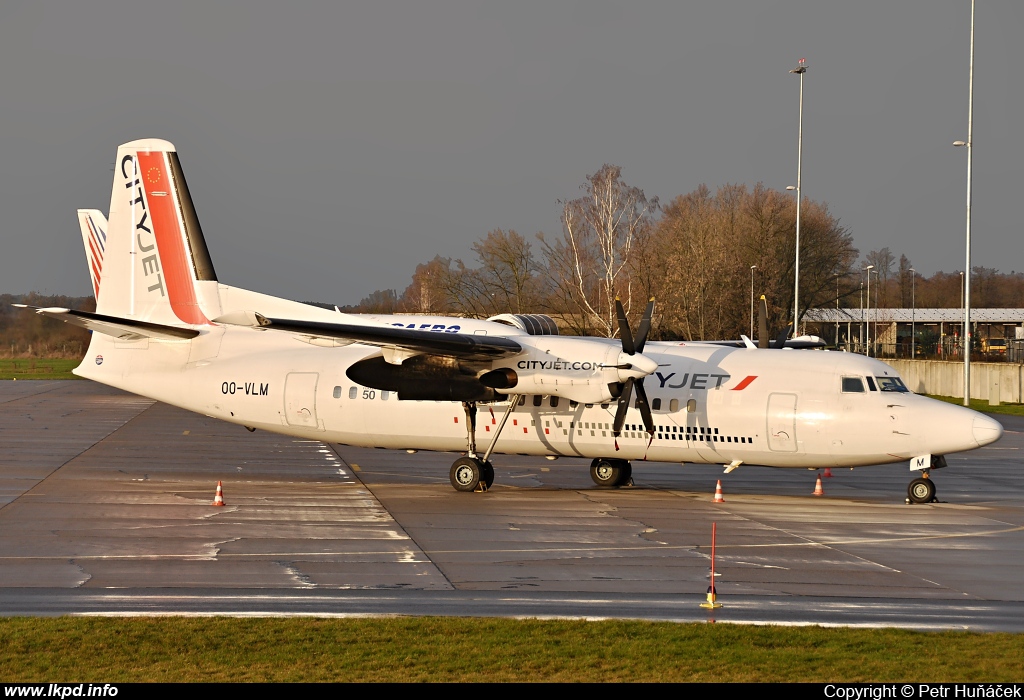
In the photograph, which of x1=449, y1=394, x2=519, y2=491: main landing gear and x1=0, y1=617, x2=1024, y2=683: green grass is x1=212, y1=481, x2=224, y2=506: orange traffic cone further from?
x1=0, y1=617, x2=1024, y2=683: green grass

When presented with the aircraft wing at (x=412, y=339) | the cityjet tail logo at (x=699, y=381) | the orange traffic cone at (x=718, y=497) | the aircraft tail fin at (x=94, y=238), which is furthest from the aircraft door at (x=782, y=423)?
the aircraft tail fin at (x=94, y=238)

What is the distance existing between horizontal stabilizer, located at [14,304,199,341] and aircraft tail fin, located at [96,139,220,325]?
0.77 metres

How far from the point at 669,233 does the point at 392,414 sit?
51746 millimetres

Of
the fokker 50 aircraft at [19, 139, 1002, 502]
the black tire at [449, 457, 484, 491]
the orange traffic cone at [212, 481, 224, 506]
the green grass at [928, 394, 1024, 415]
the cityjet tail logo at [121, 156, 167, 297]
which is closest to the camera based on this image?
the orange traffic cone at [212, 481, 224, 506]

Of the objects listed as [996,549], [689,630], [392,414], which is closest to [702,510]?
[996,549]

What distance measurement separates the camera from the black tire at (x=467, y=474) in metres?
23.0

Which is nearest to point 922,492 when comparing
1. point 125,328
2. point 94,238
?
point 125,328

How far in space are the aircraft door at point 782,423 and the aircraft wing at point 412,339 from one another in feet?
17.7

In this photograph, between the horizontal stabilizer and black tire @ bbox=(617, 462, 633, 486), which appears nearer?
the horizontal stabilizer

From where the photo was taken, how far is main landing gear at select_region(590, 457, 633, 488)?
24094 mm

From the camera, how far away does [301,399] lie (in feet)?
79.0

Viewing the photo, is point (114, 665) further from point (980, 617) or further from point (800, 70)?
point (800, 70)

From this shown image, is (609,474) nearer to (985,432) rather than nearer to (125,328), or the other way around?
(985,432)

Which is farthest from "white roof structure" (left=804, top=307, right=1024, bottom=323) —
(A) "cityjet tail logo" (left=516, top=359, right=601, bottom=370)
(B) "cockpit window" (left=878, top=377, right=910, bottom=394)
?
(A) "cityjet tail logo" (left=516, top=359, right=601, bottom=370)
